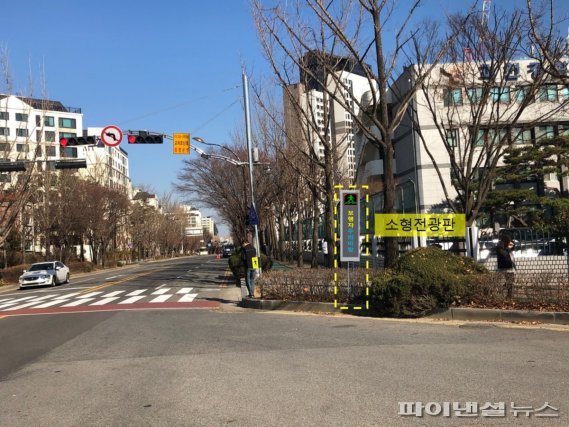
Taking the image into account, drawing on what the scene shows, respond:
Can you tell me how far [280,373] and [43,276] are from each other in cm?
2753

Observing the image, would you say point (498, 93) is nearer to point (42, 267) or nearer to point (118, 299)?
point (118, 299)

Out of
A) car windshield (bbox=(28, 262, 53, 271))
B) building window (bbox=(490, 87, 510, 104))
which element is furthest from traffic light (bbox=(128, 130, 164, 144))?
car windshield (bbox=(28, 262, 53, 271))

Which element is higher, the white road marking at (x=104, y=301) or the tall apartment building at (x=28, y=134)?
the tall apartment building at (x=28, y=134)

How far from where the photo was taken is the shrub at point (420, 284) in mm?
10570

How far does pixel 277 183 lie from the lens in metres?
32.4

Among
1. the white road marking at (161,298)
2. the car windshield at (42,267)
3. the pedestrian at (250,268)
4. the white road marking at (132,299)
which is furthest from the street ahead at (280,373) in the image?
the car windshield at (42,267)

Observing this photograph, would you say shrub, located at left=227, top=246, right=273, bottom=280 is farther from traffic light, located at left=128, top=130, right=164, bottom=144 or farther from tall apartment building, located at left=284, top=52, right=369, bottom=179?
traffic light, located at left=128, top=130, right=164, bottom=144

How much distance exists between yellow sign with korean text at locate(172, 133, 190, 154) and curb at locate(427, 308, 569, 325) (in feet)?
45.0

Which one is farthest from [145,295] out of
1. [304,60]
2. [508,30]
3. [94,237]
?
[94,237]

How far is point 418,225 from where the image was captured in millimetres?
13867

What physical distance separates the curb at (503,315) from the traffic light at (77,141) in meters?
14.4

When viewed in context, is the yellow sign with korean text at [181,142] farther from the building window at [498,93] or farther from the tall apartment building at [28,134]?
the building window at [498,93]

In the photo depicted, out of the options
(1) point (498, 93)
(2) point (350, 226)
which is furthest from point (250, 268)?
(1) point (498, 93)

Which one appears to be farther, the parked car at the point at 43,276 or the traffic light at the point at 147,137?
the parked car at the point at 43,276
